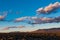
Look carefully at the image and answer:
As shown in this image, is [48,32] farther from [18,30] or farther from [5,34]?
[5,34]

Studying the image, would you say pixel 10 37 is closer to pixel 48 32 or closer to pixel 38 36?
pixel 38 36

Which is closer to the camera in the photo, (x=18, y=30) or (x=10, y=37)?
(x=18, y=30)

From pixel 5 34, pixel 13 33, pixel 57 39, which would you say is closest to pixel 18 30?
pixel 13 33

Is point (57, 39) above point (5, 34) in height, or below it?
below

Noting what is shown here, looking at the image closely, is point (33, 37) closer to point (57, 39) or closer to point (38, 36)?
point (38, 36)

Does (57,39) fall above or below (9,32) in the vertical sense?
below

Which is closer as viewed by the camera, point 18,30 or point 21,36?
point 18,30

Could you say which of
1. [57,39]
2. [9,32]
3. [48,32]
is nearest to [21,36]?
[9,32]

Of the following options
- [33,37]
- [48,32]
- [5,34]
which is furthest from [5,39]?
[48,32]
